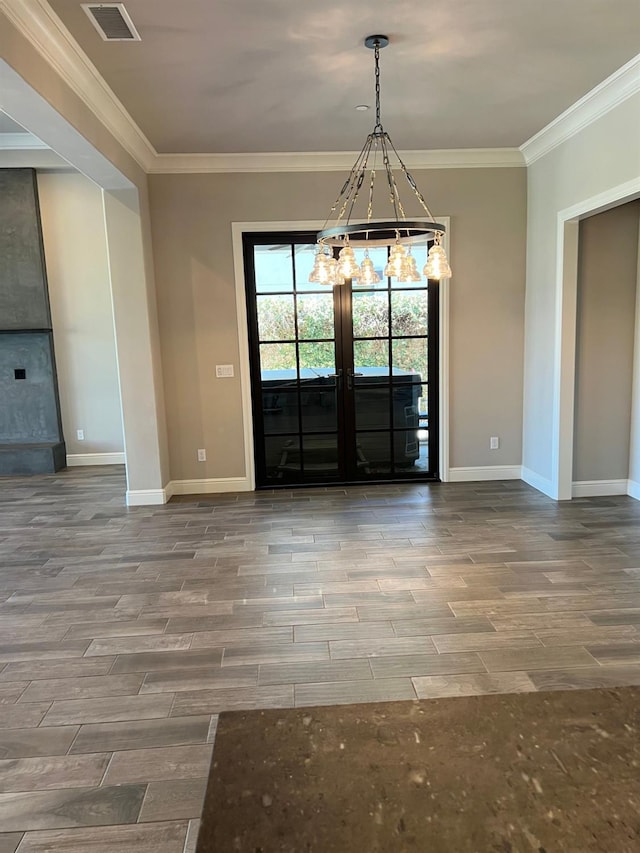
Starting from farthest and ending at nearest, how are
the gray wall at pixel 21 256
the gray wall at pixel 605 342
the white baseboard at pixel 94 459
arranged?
the white baseboard at pixel 94 459
the gray wall at pixel 21 256
the gray wall at pixel 605 342

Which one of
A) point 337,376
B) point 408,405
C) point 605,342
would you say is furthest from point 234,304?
point 605,342

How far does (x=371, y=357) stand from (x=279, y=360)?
87 cm

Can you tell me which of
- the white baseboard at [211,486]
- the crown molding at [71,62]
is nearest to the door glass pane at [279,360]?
the white baseboard at [211,486]

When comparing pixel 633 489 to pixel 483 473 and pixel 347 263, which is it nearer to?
pixel 483 473

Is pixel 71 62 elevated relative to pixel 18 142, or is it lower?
lower

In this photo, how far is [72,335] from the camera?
6301 millimetres

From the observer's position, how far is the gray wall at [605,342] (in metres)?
4.48

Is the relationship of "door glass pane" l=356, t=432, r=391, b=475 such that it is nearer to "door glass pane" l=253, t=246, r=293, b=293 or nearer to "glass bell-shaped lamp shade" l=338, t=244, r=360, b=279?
"door glass pane" l=253, t=246, r=293, b=293

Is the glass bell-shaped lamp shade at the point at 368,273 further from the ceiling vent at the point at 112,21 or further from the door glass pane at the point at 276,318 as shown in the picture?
the door glass pane at the point at 276,318

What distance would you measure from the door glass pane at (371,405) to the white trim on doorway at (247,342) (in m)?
0.52

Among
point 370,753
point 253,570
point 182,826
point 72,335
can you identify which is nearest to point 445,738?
point 370,753

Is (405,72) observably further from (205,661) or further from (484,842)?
(484,842)

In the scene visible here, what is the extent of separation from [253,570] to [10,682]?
4.65ft

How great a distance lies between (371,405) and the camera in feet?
17.3
